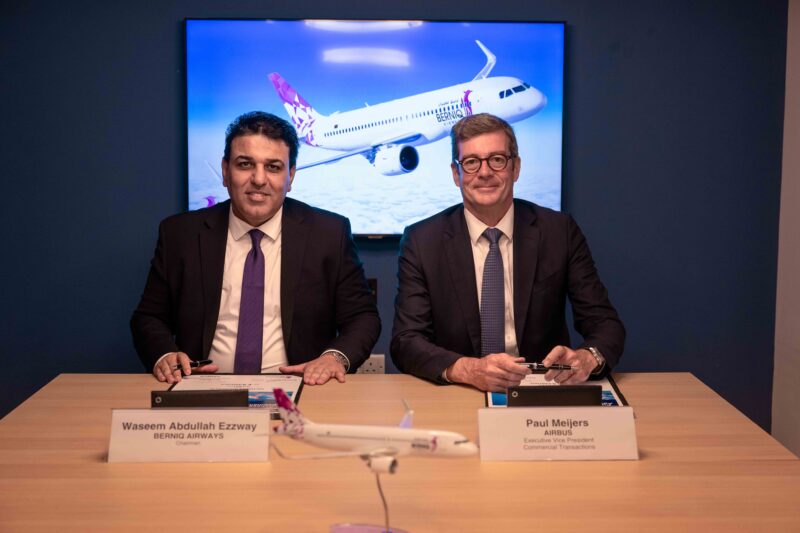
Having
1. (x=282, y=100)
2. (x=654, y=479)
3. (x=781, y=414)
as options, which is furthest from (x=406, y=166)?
(x=654, y=479)

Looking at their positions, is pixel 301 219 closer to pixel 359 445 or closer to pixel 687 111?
pixel 359 445

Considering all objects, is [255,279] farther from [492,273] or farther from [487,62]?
[487,62]

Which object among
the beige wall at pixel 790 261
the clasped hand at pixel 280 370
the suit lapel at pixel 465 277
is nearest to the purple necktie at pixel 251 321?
the clasped hand at pixel 280 370

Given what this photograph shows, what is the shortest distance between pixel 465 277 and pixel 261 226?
2.40 ft

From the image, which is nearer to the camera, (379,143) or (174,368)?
(174,368)

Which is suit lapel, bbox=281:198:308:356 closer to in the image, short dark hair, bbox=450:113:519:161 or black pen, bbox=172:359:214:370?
black pen, bbox=172:359:214:370

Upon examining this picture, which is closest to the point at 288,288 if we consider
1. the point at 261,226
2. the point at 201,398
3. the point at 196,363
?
the point at 261,226

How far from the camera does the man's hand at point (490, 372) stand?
228 centimetres

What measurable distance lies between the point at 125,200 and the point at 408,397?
2303mm

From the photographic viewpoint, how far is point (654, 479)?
176cm

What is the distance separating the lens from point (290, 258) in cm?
291

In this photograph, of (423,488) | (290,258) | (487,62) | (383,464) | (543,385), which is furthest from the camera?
(487,62)

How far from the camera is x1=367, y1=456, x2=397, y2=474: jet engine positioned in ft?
4.65

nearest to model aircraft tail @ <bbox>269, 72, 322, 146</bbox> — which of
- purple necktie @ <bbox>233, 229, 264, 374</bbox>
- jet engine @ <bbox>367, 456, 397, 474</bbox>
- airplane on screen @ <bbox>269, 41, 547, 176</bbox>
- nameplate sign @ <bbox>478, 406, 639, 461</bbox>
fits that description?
airplane on screen @ <bbox>269, 41, 547, 176</bbox>
